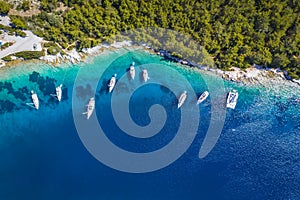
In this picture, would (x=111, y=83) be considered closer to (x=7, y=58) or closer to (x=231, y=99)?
(x=7, y=58)

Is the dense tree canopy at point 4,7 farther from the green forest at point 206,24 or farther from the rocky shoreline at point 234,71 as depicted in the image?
the rocky shoreline at point 234,71

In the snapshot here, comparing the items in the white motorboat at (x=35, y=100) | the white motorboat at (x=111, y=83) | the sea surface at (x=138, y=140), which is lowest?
the sea surface at (x=138, y=140)

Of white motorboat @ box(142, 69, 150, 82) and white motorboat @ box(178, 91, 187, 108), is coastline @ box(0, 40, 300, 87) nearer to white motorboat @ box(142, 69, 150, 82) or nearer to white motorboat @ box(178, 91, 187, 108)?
white motorboat @ box(142, 69, 150, 82)

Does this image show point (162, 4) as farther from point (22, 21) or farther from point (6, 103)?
point (6, 103)

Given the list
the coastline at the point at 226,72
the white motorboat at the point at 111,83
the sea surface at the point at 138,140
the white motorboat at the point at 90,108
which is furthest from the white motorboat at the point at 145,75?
the white motorboat at the point at 90,108

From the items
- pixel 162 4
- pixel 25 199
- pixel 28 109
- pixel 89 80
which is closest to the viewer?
pixel 25 199

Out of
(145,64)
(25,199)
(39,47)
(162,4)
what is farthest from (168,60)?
(25,199)

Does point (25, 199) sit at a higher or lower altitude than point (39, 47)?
lower
